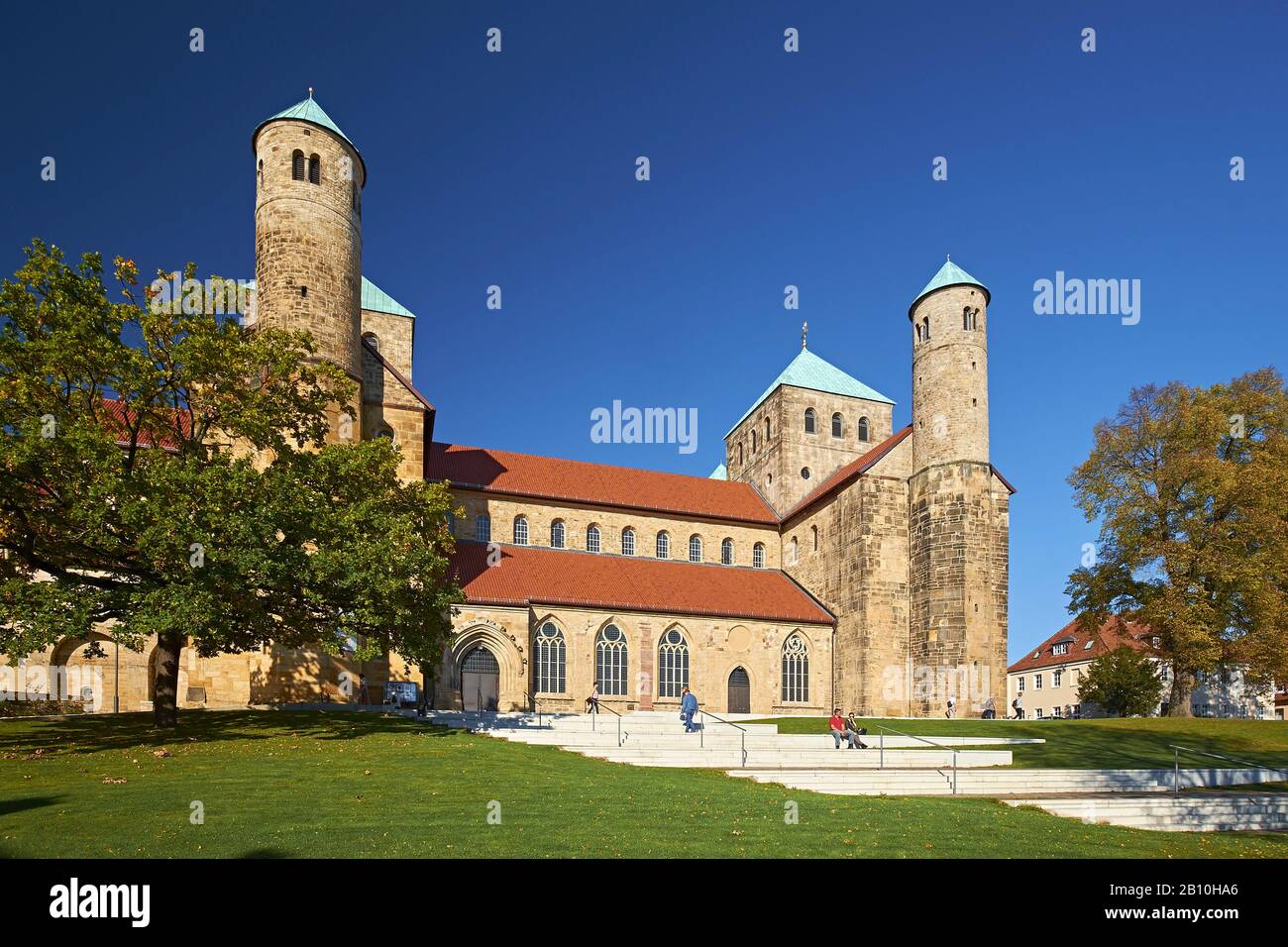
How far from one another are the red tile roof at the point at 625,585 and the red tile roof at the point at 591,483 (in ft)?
9.80

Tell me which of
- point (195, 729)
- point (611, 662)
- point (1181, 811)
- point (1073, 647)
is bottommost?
point (1073, 647)

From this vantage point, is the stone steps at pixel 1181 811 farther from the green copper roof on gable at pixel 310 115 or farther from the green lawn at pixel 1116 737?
the green copper roof on gable at pixel 310 115

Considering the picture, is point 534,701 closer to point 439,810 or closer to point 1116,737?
point 1116,737

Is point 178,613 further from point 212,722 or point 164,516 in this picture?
point 212,722

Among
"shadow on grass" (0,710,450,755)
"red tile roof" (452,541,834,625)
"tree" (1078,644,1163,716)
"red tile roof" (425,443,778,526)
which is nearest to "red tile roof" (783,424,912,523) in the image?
"red tile roof" (425,443,778,526)

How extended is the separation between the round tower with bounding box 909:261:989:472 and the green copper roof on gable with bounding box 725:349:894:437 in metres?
10.1

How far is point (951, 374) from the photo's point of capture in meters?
40.8

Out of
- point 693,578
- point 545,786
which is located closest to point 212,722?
point 545,786

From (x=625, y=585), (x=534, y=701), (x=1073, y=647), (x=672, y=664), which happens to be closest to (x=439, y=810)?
(x=534, y=701)

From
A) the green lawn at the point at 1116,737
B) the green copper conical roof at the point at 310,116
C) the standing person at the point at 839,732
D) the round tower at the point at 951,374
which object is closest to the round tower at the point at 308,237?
the green copper conical roof at the point at 310,116

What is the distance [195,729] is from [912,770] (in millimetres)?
18121

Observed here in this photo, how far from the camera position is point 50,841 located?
10055 millimetres

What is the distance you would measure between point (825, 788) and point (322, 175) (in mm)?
29121
